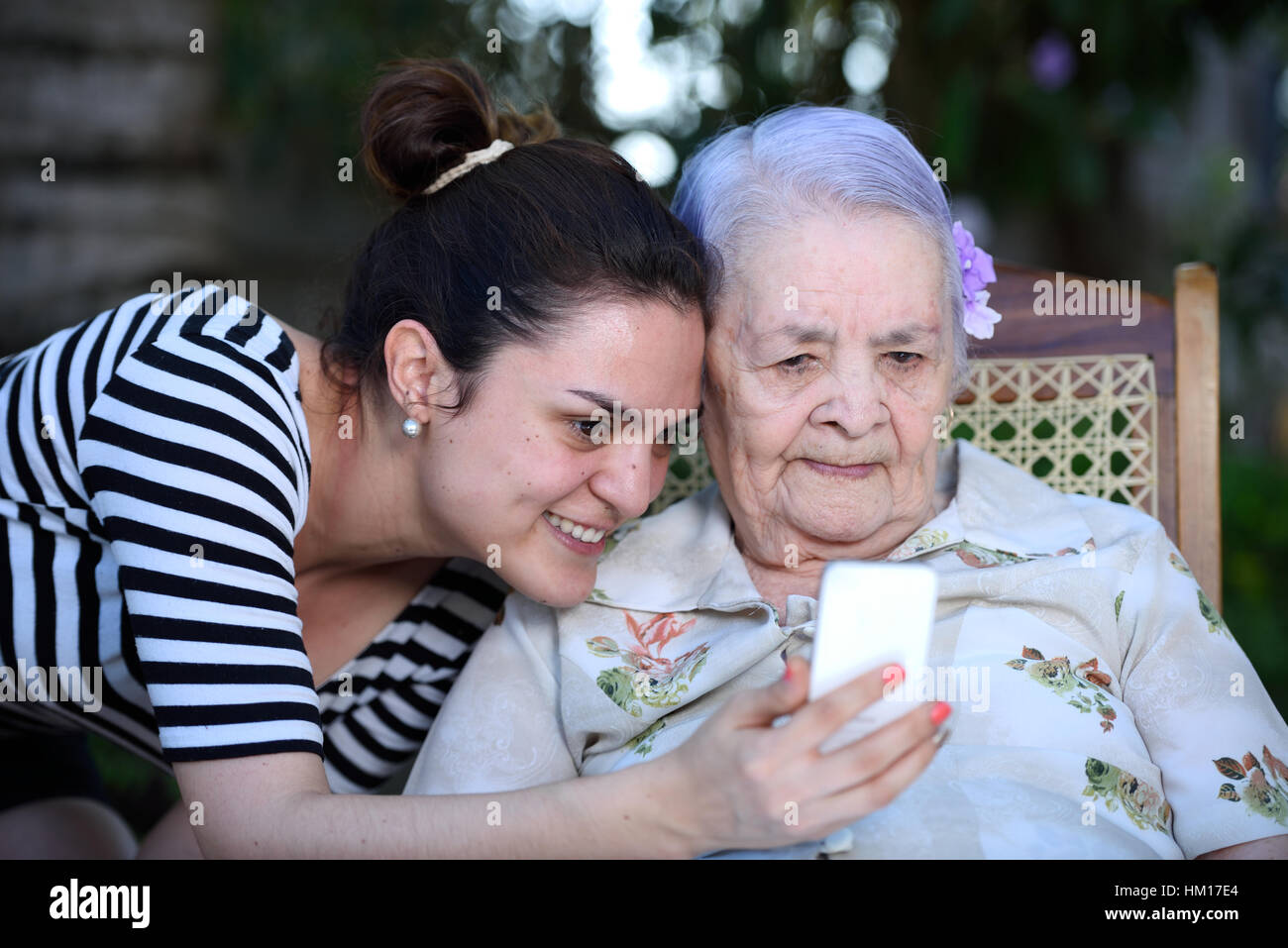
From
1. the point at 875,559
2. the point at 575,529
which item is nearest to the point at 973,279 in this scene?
the point at 875,559

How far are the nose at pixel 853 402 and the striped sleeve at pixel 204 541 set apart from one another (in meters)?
0.88

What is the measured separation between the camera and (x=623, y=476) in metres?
1.99

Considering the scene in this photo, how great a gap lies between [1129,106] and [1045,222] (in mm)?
2947

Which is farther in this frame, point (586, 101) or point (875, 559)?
point (586, 101)

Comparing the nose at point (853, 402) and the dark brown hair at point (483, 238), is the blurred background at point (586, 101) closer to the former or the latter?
the dark brown hair at point (483, 238)

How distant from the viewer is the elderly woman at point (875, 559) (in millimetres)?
1906

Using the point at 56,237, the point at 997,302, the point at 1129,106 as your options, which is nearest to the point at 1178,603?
the point at 997,302

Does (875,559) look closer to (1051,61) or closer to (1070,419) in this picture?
(1070,419)

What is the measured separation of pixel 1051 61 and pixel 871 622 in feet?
12.9

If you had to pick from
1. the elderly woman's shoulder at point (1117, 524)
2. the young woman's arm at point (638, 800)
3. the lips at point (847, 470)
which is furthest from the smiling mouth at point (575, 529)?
the elderly woman's shoulder at point (1117, 524)

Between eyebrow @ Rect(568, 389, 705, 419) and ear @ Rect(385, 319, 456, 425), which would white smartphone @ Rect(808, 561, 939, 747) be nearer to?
eyebrow @ Rect(568, 389, 705, 419)

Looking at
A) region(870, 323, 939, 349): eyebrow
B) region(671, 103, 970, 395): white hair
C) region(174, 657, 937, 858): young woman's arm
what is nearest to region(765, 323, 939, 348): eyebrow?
region(870, 323, 939, 349): eyebrow
